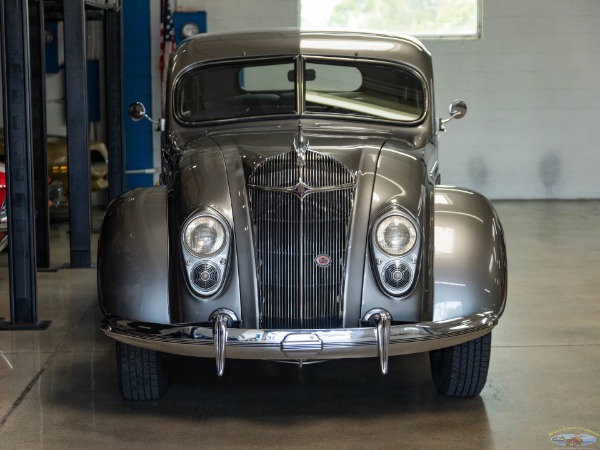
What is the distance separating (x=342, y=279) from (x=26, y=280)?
276 centimetres

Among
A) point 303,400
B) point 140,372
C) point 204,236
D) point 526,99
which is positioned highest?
point 526,99

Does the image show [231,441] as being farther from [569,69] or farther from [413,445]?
[569,69]

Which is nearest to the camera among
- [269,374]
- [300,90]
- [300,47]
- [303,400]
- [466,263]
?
[466,263]

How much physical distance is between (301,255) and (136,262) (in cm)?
79

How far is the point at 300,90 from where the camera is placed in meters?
5.81

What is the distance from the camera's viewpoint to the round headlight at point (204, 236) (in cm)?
450

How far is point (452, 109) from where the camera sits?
629 centimetres

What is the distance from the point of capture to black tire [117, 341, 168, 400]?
4816 mm

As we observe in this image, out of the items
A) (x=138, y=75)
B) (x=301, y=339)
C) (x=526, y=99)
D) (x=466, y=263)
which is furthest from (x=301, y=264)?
(x=526, y=99)

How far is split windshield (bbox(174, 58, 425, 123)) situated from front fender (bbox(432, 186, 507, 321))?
1.25m

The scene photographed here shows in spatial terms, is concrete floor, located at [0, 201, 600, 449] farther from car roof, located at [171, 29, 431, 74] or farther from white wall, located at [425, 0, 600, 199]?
white wall, located at [425, 0, 600, 199]

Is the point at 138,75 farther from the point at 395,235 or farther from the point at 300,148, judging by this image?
the point at 395,235

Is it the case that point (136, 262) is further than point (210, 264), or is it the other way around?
point (136, 262)

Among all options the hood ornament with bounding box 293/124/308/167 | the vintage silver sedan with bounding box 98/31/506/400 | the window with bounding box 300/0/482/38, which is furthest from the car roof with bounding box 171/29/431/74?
the window with bounding box 300/0/482/38
